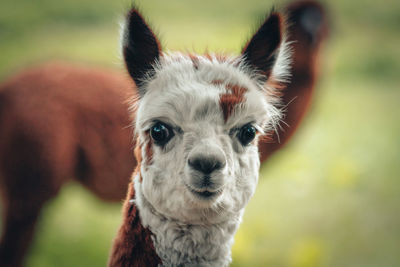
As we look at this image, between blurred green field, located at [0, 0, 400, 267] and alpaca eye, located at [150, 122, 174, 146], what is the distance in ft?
0.78

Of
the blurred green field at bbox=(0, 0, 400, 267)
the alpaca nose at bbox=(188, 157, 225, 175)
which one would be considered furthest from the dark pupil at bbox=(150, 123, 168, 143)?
the blurred green field at bbox=(0, 0, 400, 267)

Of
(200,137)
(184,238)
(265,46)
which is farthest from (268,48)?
(184,238)

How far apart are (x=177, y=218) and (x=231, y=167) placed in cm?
20

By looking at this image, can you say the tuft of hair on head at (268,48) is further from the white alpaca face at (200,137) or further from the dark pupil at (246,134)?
the dark pupil at (246,134)

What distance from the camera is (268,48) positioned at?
1.04 m

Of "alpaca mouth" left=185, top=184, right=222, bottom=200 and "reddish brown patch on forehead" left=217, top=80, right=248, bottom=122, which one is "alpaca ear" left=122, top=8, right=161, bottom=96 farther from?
"alpaca mouth" left=185, top=184, right=222, bottom=200

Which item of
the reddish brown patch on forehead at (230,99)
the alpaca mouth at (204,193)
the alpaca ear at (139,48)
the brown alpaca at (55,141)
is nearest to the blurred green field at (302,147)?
the alpaca ear at (139,48)

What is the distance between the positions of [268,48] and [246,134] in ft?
0.85

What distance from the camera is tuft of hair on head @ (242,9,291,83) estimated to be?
3.29ft

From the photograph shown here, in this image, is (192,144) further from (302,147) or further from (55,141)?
(302,147)

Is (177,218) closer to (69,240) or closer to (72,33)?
(69,240)

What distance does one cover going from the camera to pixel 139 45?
1.01 meters

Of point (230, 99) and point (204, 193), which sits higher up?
point (230, 99)

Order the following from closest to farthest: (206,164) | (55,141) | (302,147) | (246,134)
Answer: (206,164) → (246,134) → (55,141) → (302,147)
